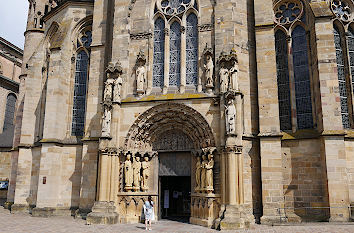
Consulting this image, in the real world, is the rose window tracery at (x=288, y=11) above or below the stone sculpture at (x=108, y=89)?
above

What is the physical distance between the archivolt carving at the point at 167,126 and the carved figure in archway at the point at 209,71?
1414mm

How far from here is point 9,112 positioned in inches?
1345

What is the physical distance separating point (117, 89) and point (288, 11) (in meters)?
9.51

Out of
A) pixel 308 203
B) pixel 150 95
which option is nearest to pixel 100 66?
pixel 150 95

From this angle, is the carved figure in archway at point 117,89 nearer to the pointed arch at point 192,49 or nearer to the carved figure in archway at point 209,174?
the pointed arch at point 192,49

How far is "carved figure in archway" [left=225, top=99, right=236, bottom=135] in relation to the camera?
1291 cm

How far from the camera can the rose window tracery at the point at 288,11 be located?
15.9m

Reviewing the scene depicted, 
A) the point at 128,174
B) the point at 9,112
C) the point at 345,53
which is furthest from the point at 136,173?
the point at 9,112

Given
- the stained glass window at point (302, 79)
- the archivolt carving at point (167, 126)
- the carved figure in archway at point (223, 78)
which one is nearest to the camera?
the carved figure in archway at point (223, 78)

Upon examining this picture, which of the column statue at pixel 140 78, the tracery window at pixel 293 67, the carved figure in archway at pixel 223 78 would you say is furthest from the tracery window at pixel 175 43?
the tracery window at pixel 293 67

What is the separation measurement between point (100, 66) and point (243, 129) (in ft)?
27.3

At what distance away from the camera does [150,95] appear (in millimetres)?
14984

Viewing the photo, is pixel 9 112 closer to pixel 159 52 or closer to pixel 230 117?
pixel 159 52

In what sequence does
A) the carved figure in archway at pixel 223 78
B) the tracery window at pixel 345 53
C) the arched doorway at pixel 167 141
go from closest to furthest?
the carved figure in archway at pixel 223 78, the arched doorway at pixel 167 141, the tracery window at pixel 345 53
